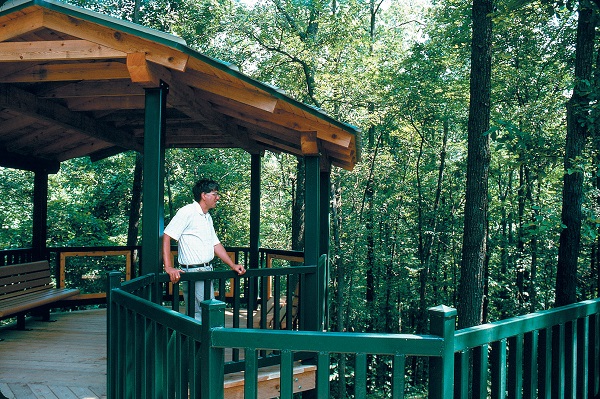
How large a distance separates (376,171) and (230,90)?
15.7m

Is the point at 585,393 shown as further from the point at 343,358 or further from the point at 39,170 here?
the point at 343,358

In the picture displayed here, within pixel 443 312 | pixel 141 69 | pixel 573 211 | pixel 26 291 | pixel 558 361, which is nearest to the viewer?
pixel 443 312

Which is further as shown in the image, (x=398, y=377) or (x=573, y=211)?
(x=573, y=211)

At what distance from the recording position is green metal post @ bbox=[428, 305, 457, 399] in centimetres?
210

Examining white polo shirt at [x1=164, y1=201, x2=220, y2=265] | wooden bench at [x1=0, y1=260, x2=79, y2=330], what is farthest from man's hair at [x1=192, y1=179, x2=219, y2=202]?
wooden bench at [x1=0, y1=260, x2=79, y2=330]

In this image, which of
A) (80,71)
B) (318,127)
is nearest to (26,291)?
(80,71)

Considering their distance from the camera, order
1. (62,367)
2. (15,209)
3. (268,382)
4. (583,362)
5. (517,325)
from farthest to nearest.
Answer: (15,209) < (62,367) < (268,382) < (583,362) < (517,325)

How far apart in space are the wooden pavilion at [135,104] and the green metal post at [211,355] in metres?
2.10

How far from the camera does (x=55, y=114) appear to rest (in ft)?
18.7

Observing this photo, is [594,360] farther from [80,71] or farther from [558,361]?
[80,71]

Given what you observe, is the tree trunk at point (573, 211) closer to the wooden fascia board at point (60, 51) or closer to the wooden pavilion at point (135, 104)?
the wooden pavilion at point (135, 104)

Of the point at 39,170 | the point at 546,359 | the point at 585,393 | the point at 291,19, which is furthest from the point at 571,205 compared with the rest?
the point at 291,19

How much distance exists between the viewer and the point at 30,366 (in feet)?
17.0

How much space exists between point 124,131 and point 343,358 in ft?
38.7
